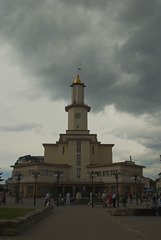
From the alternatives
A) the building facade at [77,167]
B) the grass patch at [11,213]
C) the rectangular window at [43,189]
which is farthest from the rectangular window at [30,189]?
the grass patch at [11,213]

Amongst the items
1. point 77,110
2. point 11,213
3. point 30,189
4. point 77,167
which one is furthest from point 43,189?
point 11,213

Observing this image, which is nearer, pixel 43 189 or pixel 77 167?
pixel 43 189

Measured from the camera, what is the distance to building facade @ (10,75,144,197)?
47.8 metres

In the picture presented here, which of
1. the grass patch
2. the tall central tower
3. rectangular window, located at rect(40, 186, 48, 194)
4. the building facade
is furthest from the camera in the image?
the tall central tower

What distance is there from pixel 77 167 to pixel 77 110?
46.5 ft

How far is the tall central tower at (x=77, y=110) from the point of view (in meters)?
58.4

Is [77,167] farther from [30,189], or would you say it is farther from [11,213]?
[11,213]

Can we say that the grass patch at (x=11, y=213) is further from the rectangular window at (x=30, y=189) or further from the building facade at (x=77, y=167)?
the rectangular window at (x=30, y=189)

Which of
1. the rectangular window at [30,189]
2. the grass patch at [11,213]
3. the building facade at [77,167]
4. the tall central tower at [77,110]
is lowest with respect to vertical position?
the rectangular window at [30,189]

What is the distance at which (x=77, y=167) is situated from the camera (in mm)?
53688

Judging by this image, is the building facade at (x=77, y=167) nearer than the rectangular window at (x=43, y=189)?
No

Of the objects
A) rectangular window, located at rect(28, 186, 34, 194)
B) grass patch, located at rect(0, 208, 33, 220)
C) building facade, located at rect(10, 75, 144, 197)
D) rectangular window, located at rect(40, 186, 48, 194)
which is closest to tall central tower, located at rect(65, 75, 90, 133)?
building facade, located at rect(10, 75, 144, 197)

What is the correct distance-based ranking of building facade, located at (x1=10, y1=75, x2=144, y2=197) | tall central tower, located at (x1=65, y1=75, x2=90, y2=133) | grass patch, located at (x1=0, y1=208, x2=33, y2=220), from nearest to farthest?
grass patch, located at (x1=0, y1=208, x2=33, y2=220) → building facade, located at (x1=10, y1=75, x2=144, y2=197) → tall central tower, located at (x1=65, y1=75, x2=90, y2=133)

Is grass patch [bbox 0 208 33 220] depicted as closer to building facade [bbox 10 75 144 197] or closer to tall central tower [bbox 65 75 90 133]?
building facade [bbox 10 75 144 197]
